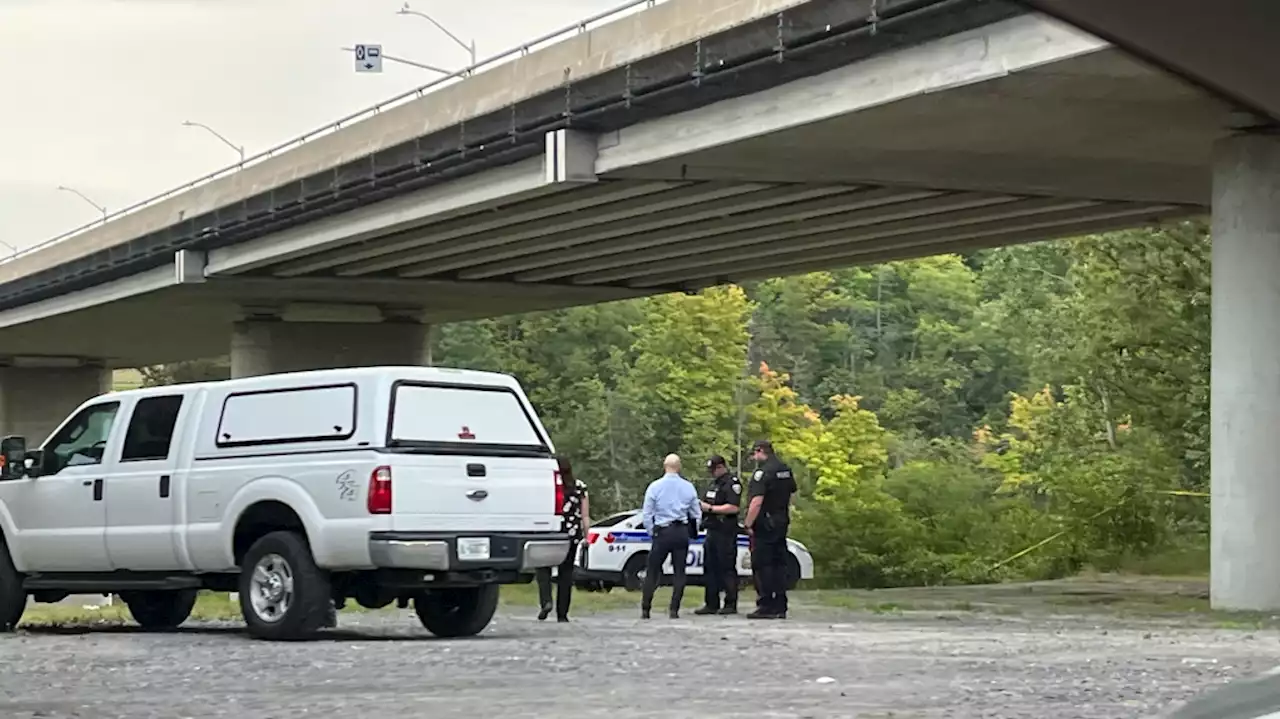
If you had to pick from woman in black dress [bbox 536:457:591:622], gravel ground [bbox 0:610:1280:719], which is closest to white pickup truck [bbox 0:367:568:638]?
gravel ground [bbox 0:610:1280:719]

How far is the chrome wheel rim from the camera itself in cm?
1445

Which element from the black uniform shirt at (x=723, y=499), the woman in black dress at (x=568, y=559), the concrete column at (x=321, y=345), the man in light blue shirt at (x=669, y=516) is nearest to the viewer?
the woman in black dress at (x=568, y=559)

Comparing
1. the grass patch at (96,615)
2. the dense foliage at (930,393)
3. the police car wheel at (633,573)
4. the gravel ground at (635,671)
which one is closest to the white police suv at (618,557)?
the police car wheel at (633,573)

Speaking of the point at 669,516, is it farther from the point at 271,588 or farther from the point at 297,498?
the point at 297,498

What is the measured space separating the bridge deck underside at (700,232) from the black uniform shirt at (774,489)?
944 cm

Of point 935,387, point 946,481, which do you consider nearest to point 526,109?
point 946,481

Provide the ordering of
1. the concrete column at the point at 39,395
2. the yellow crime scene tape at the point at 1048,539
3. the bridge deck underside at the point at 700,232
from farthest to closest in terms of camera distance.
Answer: the concrete column at the point at 39,395 < the yellow crime scene tape at the point at 1048,539 < the bridge deck underside at the point at 700,232

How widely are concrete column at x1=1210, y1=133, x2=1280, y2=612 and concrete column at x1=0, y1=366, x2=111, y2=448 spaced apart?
48181 millimetres

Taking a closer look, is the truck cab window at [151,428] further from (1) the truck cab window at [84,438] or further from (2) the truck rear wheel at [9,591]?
(2) the truck rear wheel at [9,591]

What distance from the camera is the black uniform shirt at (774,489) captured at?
18516mm

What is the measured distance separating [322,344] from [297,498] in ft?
103

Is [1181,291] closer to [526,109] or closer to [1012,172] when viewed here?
[1012,172]

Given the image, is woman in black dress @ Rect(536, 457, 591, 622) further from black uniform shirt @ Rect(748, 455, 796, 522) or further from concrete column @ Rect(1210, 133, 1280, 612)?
concrete column @ Rect(1210, 133, 1280, 612)

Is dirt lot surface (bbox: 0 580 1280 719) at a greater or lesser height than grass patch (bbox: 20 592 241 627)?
greater
